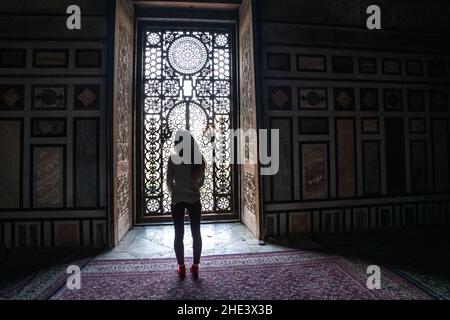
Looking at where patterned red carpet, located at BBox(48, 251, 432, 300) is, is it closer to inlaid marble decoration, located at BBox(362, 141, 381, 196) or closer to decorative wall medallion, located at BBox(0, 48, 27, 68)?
inlaid marble decoration, located at BBox(362, 141, 381, 196)

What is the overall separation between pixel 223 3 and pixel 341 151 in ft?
10.0

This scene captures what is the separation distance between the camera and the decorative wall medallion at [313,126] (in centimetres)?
396

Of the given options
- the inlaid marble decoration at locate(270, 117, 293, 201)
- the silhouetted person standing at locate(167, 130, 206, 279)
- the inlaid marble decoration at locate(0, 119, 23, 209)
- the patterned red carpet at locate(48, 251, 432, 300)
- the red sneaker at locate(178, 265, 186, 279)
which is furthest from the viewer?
the inlaid marble decoration at locate(270, 117, 293, 201)

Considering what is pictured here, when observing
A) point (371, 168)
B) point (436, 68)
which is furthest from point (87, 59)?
point (436, 68)

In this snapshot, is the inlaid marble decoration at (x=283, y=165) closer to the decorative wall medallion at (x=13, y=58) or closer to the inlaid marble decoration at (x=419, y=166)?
the inlaid marble decoration at (x=419, y=166)

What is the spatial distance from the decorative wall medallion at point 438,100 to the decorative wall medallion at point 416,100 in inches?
6.9

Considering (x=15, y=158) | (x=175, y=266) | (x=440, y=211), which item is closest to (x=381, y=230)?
(x=440, y=211)

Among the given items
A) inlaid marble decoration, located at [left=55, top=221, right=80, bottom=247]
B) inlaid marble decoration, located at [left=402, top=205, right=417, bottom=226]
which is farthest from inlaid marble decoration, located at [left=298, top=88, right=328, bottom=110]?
Result: inlaid marble decoration, located at [left=55, top=221, right=80, bottom=247]

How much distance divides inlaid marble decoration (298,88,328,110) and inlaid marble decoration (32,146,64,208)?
133 inches

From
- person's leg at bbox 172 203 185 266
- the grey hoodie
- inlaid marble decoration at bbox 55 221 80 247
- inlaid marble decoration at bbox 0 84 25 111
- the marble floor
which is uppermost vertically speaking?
inlaid marble decoration at bbox 0 84 25 111

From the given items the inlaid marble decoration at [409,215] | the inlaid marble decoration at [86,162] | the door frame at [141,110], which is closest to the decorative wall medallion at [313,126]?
the door frame at [141,110]

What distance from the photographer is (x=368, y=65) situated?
4164 millimetres

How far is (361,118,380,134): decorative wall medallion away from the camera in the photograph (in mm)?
4125

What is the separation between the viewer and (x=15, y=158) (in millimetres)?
3514
